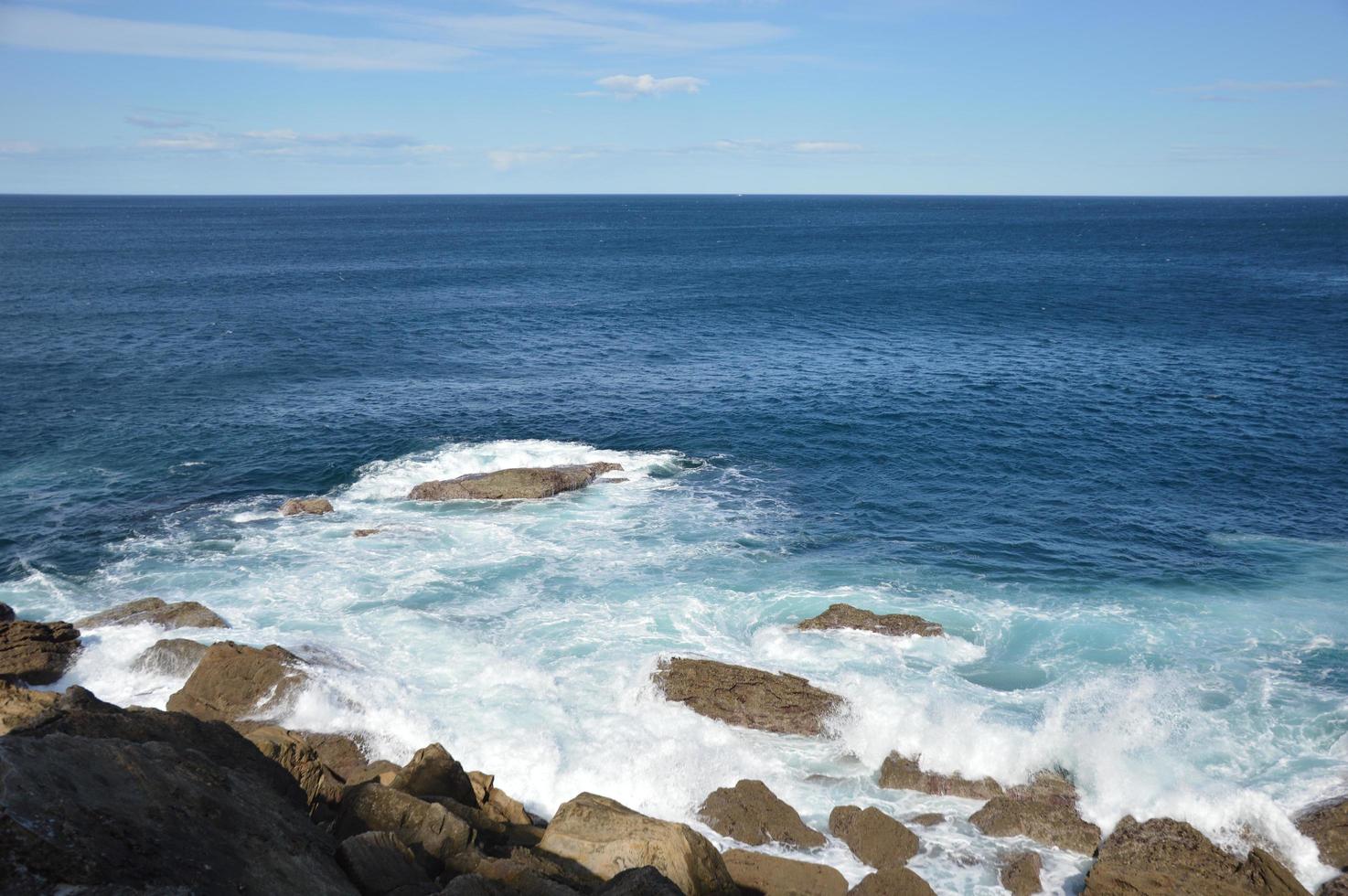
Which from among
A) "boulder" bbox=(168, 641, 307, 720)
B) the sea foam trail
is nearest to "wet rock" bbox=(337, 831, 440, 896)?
the sea foam trail

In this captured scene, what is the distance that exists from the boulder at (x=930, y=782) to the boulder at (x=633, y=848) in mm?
8116

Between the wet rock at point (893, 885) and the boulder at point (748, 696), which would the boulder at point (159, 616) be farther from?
the wet rock at point (893, 885)

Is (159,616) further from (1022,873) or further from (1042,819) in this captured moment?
(1042,819)

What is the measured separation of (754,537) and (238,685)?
2283cm

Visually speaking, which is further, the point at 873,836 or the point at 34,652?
the point at 34,652

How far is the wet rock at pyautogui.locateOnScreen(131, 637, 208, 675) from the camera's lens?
3072 centimetres


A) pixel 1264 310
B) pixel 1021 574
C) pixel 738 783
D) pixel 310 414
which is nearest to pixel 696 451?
pixel 1021 574

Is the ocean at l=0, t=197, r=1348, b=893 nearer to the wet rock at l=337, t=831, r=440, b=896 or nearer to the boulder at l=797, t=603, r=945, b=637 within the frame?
the boulder at l=797, t=603, r=945, b=637

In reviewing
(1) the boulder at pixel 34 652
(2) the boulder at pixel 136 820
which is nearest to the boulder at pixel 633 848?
(2) the boulder at pixel 136 820

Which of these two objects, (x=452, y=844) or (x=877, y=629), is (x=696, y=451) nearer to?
(x=877, y=629)

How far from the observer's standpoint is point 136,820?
1443cm

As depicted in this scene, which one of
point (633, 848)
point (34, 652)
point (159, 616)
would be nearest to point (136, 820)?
point (633, 848)

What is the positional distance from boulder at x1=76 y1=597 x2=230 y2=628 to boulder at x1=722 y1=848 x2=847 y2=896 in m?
22.5

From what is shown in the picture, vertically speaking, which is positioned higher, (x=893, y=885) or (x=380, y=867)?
(x=380, y=867)
